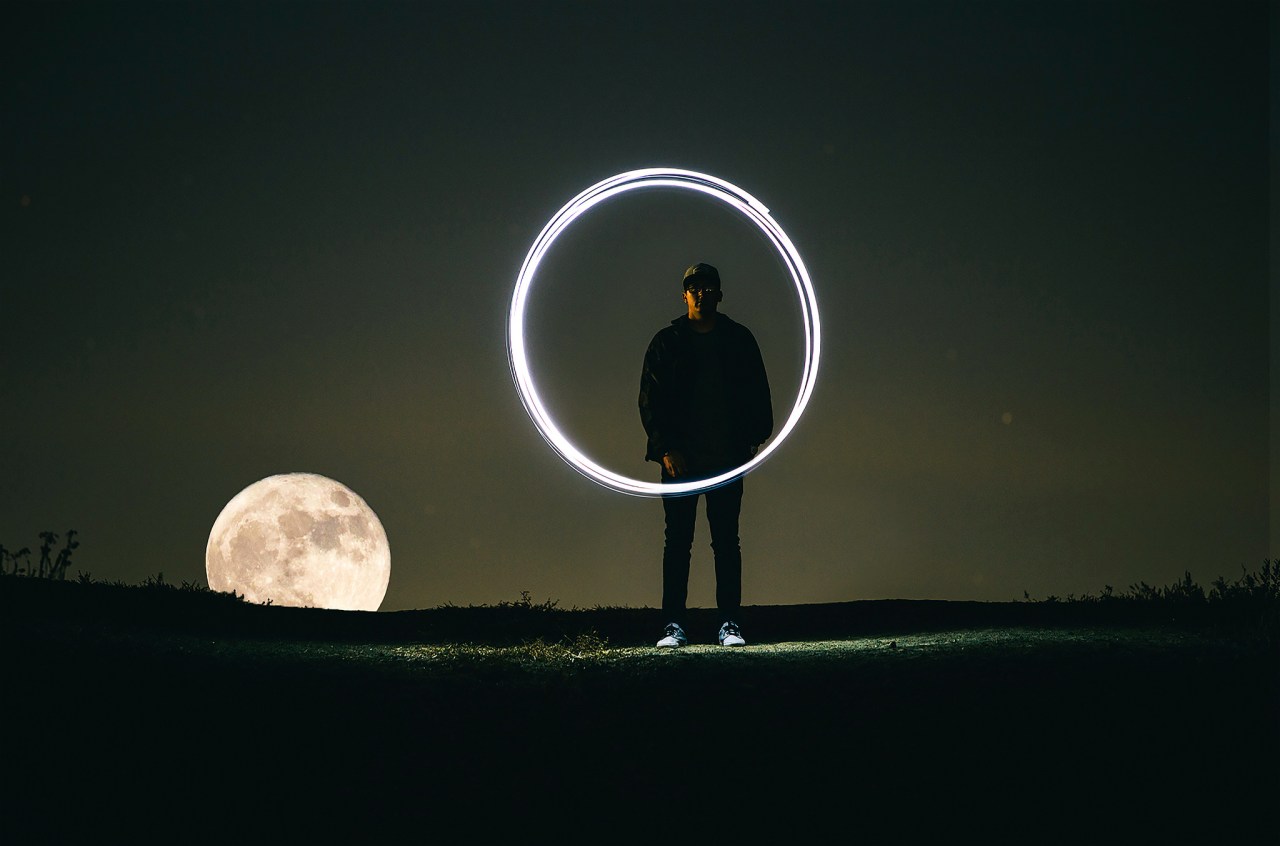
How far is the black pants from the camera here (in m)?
7.82

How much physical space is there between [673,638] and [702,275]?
233 centimetres

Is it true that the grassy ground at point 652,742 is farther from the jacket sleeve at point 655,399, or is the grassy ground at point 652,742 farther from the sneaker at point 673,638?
the jacket sleeve at point 655,399

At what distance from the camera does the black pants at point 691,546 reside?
782 cm

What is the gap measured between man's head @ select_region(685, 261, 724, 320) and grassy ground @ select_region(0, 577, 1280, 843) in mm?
2316

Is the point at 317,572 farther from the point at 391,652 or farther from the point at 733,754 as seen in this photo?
the point at 733,754

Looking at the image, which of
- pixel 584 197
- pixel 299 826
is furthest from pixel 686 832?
pixel 584 197

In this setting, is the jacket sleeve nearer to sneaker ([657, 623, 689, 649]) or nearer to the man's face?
the man's face

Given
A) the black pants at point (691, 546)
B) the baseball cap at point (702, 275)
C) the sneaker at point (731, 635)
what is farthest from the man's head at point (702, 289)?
the sneaker at point (731, 635)

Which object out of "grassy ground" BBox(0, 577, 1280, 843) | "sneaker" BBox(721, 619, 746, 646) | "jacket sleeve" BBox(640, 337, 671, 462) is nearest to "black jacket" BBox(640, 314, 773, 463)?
"jacket sleeve" BBox(640, 337, 671, 462)

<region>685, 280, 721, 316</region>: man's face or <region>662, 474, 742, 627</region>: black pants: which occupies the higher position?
<region>685, 280, 721, 316</region>: man's face

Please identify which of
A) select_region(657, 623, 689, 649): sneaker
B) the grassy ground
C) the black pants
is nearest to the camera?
the grassy ground

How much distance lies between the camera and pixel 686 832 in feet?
14.5

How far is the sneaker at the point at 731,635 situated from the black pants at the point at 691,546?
7 cm

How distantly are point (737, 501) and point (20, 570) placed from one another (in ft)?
19.6
